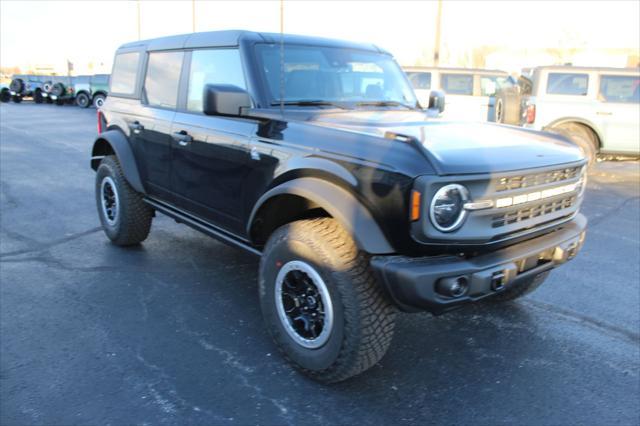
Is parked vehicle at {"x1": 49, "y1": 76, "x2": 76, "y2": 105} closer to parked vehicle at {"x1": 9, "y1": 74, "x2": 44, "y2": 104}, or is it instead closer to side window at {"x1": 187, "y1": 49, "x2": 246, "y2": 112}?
parked vehicle at {"x1": 9, "y1": 74, "x2": 44, "y2": 104}

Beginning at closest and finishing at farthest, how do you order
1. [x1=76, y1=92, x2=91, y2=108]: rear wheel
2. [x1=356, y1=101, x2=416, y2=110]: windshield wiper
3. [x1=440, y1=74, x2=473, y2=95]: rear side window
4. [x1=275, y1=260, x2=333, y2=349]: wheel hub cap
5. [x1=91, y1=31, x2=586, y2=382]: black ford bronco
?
1. [x1=91, y1=31, x2=586, y2=382]: black ford bronco
2. [x1=275, y1=260, x2=333, y2=349]: wheel hub cap
3. [x1=356, y1=101, x2=416, y2=110]: windshield wiper
4. [x1=440, y1=74, x2=473, y2=95]: rear side window
5. [x1=76, y1=92, x2=91, y2=108]: rear wheel

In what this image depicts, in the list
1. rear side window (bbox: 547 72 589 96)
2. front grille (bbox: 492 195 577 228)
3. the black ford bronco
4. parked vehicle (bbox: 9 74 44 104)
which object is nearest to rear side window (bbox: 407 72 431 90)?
rear side window (bbox: 547 72 589 96)

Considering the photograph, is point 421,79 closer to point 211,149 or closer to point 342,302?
point 211,149

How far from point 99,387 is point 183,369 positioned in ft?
1.50

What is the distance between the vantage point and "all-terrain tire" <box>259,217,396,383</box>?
108 inches

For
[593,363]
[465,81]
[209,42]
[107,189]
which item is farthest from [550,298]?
[465,81]

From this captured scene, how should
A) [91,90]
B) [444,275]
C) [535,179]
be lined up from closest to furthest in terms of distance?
[444,275] < [535,179] < [91,90]

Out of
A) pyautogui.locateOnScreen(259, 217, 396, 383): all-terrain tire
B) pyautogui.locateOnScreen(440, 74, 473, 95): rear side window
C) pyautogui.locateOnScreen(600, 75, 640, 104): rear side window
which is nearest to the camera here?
pyautogui.locateOnScreen(259, 217, 396, 383): all-terrain tire

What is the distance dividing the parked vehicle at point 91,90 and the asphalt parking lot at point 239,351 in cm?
2366

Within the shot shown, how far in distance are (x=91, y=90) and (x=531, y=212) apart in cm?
2856

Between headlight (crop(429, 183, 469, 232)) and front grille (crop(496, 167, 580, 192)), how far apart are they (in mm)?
251

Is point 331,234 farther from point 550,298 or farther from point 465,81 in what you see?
point 465,81

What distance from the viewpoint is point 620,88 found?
→ 10.3m

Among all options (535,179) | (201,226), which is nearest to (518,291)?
(535,179)
